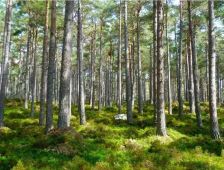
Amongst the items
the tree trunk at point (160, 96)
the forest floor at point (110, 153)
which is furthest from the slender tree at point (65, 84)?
the tree trunk at point (160, 96)

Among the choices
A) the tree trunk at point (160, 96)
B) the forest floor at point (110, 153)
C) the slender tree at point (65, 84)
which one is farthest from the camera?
the tree trunk at point (160, 96)

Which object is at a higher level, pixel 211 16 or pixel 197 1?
pixel 197 1

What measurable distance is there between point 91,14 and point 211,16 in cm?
1715

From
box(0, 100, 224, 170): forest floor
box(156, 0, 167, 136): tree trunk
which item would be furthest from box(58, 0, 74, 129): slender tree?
box(156, 0, 167, 136): tree trunk

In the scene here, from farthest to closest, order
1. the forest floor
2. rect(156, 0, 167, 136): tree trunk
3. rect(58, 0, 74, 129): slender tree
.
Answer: rect(156, 0, 167, 136): tree trunk, rect(58, 0, 74, 129): slender tree, the forest floor

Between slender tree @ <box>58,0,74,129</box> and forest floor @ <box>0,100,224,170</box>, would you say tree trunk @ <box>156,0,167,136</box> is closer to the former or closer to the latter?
forest floor @ <box>0,100,224,170</box>

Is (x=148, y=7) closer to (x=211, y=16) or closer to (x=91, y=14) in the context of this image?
(x=91, y=14)

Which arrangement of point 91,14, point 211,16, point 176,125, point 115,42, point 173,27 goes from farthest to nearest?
point 115,42 < point 173,27 < point 91,14 < point 176,125 < point 211,16

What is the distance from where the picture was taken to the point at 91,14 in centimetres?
3225

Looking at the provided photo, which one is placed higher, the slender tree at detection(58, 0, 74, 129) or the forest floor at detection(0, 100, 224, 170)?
the slender tree at detection(58, 0, 74, 129)

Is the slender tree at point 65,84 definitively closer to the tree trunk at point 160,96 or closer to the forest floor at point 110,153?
the forest floor at point 110,153

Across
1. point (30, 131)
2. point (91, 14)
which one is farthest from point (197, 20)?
point (30, 131)

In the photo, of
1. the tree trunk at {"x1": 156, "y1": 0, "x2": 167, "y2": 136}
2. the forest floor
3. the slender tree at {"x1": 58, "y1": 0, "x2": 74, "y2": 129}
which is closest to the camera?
the forest floor

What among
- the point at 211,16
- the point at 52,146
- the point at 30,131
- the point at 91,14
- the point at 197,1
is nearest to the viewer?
the point at 52,146
